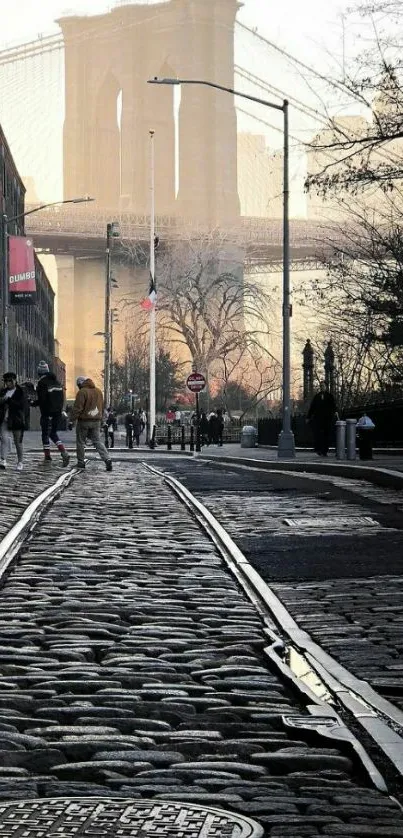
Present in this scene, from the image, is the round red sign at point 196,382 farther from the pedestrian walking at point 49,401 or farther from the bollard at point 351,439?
the pedestrian walking at point 49,401

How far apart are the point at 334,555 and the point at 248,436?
4055cm

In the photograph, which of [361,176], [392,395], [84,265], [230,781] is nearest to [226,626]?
[230,781]

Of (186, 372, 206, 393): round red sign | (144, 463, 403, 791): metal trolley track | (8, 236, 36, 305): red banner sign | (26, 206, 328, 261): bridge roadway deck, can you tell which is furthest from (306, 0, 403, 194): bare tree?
(26, 206, 328, 261): bridge roadway deck

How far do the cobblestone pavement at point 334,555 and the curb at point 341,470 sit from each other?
1.13ft

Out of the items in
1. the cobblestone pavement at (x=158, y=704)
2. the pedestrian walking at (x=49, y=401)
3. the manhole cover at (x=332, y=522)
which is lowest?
the cobblestone pavement at (x=158, y=704)

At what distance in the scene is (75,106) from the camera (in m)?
180

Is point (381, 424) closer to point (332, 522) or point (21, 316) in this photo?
point (332, 522)

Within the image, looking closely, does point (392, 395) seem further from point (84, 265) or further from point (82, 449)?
point (84, 265)

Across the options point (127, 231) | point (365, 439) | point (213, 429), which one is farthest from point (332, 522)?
point (127, 231)

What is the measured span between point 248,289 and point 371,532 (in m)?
70.3

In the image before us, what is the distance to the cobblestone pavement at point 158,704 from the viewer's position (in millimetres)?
4988

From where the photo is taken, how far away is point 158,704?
647 centimetres

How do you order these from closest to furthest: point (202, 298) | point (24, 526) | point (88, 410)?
point (24, 526) < point (88, 410) < point (202, 298)

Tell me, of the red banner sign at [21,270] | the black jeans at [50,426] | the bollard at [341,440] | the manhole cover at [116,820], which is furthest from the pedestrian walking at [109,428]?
the manhole cover at [116,820]
